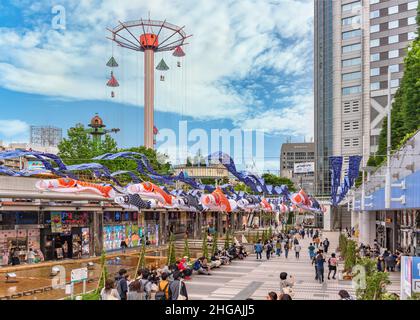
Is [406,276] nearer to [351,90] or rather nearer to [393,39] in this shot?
[393,39]

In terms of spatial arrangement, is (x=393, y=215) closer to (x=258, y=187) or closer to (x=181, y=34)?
(x=258, y=187)

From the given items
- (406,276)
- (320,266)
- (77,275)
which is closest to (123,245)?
(320,266)

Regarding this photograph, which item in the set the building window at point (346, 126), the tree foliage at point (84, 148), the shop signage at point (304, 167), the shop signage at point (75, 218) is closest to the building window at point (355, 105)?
the building window at point (346, 126)

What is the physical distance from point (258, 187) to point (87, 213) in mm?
11242

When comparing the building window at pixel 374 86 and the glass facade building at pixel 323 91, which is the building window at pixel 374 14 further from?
the building window at pixel 374 86

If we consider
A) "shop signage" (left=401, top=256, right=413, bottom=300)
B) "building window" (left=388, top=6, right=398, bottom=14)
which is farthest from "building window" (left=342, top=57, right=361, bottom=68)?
"shop signage" (left=401, top=256, right=413, bottom=300)

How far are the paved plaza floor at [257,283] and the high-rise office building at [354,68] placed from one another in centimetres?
5125

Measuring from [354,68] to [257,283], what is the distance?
69.1m

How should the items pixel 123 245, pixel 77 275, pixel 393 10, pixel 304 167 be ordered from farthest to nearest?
pixel 304 167, pixel 393 10, pixel 123 245, pixel 77 275

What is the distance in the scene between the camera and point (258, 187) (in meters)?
31.8

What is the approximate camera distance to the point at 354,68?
83500 mm

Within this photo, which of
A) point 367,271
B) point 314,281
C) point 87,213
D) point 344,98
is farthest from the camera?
point 344,98

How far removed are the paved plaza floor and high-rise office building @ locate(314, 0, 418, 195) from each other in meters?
51.2
